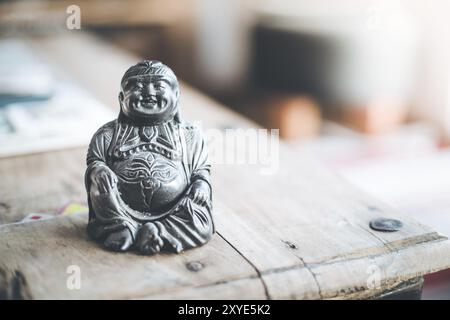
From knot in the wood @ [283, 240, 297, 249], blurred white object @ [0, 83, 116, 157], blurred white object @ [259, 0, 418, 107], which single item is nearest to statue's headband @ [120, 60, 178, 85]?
knot in the wood @ [283, 240, 297, 249]

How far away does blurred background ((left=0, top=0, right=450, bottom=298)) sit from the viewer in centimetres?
390

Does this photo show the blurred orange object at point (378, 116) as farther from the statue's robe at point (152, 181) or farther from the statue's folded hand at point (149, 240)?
the statue's folded hand at point (149, 240)

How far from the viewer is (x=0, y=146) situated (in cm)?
195

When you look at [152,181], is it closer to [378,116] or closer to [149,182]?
[149,182]

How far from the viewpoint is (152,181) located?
1204 mm

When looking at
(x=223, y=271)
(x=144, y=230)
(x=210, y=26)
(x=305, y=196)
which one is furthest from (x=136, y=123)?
(x=210, y=26)

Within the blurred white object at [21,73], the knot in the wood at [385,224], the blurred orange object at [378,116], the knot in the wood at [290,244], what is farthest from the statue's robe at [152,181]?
the blurred orange object at [378,116]

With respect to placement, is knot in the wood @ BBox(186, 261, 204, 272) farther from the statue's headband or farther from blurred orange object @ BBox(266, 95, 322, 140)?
blurred orange object @ BBox(266, 95, 322, 140)

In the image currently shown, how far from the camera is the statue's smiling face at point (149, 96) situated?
1.19m

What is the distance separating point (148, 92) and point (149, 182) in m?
0.18

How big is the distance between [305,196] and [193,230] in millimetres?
435

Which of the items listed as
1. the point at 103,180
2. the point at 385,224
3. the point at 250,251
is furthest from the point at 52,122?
the point at 385,224

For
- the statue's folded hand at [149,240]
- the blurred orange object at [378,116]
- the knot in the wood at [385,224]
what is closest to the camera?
the statue's folded hand at [149,240]
